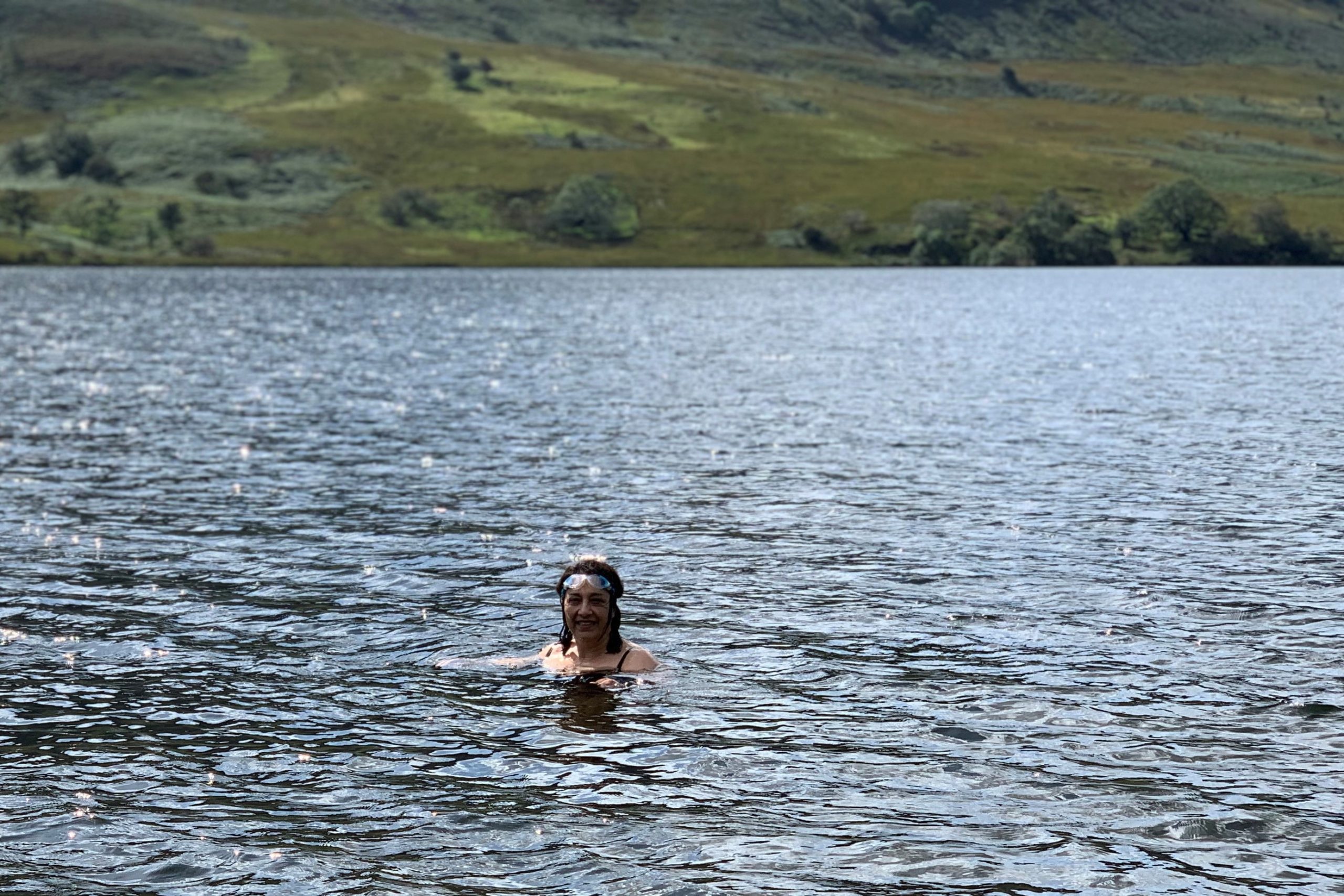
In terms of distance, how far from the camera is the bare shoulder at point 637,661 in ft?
77.9

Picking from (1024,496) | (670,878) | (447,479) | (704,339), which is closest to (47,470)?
(447,479)

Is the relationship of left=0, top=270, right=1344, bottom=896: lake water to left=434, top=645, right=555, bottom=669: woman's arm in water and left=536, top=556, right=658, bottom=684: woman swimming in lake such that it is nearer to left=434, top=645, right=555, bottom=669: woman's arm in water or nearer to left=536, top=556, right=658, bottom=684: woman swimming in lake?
left=434, top=645, right=555, bottom=669: woman's arm in water

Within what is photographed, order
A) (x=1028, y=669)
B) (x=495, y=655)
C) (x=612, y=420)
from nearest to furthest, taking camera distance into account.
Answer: (x=1028, y=669) < (x=495, y=655) < (x=612, y=420)

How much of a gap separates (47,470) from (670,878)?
3711cm

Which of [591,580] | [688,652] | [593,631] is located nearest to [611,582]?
[591,580]

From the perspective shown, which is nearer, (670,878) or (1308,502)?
(670,878)

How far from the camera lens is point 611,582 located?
Result: 2286 centimetres

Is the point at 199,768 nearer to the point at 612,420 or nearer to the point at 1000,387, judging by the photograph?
the point at 612,420

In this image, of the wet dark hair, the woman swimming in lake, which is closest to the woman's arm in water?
the woman swimming in lake

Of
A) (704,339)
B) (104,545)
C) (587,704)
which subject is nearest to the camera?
(587,704)

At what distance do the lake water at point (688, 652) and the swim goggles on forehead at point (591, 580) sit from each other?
65.2 inches

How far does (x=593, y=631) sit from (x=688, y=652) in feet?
8.95

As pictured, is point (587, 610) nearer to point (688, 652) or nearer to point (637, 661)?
point (637, 661)

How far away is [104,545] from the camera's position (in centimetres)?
3506
